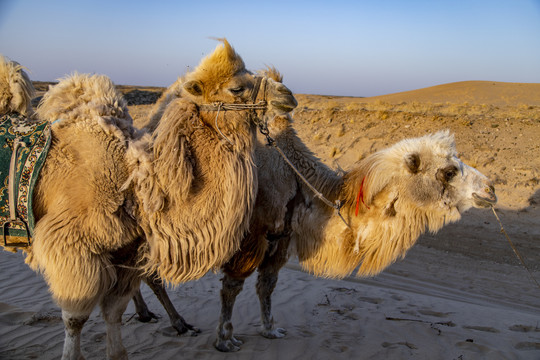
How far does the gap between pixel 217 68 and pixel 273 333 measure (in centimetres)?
292

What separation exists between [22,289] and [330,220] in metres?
4.48

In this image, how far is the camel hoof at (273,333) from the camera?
462 cm

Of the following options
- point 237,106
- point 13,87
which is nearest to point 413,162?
point 237,106

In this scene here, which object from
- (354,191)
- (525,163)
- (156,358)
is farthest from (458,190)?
(525,163)

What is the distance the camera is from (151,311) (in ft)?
17.4

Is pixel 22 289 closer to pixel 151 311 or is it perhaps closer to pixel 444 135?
pixel 151 311

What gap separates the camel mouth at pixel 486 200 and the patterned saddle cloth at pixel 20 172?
3.41m

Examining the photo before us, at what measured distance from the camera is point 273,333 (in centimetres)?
464

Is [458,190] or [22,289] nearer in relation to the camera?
[458,190]

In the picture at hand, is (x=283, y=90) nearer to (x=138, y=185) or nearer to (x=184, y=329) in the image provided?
(x=138, y=185)

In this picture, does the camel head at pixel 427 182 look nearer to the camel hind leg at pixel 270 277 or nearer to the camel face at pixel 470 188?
the camel face at pixel 470 188

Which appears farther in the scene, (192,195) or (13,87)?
(13,87)

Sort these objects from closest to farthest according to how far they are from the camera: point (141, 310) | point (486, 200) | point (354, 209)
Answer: point (486, 200) < point (354, 209) < point (141, 310)

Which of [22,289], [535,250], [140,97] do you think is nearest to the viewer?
[22,289]
